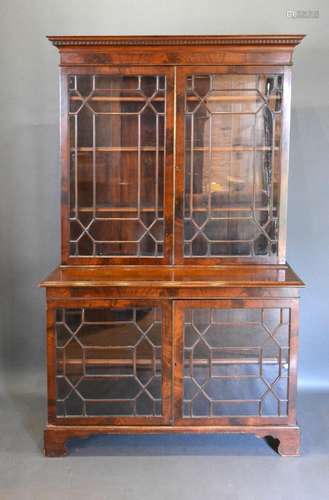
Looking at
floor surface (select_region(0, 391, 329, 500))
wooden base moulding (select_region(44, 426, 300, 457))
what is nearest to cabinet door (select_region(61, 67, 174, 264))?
wooden base moulding (select_region(44, 426, 300, 457))

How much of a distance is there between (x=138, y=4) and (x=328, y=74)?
0.96 meters

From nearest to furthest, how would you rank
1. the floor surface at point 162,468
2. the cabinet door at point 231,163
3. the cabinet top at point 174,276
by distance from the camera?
the floor surface at point 162,468, the cabinet top at point 174,276, the cabinet door at point 231,163

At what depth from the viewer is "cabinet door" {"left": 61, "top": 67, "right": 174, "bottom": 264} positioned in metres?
2.44

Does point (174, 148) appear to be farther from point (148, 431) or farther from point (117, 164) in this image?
point (148, 431)

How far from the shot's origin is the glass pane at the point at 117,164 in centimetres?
245

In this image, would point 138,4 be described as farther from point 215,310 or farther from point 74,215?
point 215,310

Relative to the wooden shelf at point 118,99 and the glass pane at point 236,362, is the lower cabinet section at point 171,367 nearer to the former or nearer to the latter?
the glass pane at point 236,362

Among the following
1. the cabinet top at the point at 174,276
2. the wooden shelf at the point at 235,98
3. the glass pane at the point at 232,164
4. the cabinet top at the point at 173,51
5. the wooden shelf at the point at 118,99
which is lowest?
the cabinet top at the point at 174,276

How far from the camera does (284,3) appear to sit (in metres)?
2.86

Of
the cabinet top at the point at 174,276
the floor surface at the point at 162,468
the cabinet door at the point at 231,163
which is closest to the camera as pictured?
the floor surface at the point at 162,468

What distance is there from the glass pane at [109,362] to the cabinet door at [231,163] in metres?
0.37

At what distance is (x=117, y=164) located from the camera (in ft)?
8.18

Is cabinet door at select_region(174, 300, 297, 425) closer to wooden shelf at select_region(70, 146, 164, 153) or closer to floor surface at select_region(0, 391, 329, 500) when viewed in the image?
floor surface at select_region(0, 391, 329, 500)

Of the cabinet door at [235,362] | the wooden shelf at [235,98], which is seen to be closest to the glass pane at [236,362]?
the cabinet door at [235,362]
